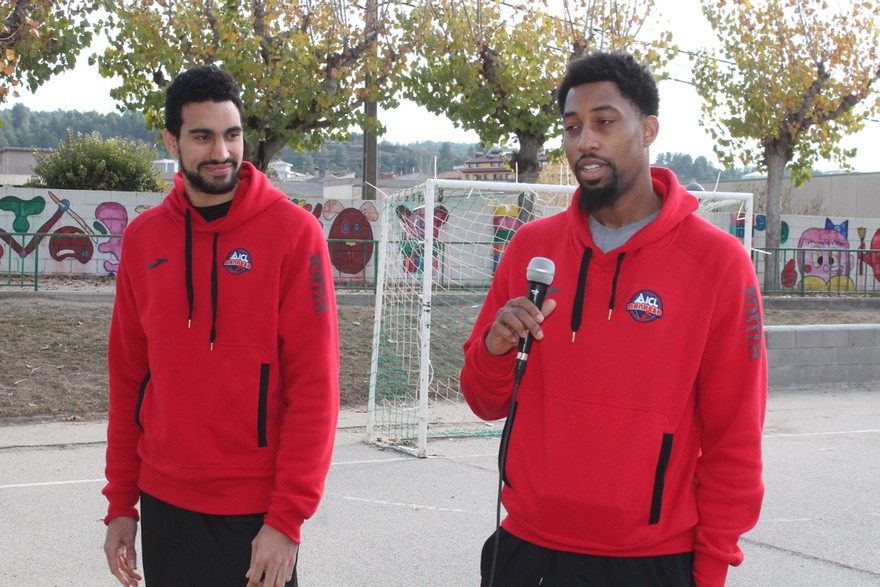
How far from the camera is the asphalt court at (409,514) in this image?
5754 mm

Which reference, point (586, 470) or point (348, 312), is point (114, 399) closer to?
point (586, 470)

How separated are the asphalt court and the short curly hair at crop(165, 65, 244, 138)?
329cm

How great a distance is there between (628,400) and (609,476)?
20 centimetres

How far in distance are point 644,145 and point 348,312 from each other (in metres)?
13.0

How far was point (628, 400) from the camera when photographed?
2.52 metres

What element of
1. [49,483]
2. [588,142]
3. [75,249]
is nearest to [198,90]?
[588,142]

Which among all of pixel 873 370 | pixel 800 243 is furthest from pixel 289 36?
pixel 800 243

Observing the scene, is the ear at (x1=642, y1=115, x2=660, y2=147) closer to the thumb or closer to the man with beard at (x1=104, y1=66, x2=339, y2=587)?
the thumb

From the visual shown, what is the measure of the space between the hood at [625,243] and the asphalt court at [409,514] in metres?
3.33

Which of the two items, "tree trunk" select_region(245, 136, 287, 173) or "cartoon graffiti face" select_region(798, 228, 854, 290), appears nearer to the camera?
"tree trunk" select_region(245, 136, 287, 173)

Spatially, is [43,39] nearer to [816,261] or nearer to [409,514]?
[409,514]

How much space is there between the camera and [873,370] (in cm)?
1434

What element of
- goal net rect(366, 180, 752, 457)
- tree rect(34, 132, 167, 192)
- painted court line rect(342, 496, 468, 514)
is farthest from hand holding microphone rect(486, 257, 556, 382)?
tree rect(34, 132, 167, 192)

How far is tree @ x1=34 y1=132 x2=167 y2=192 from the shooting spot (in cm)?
2772
